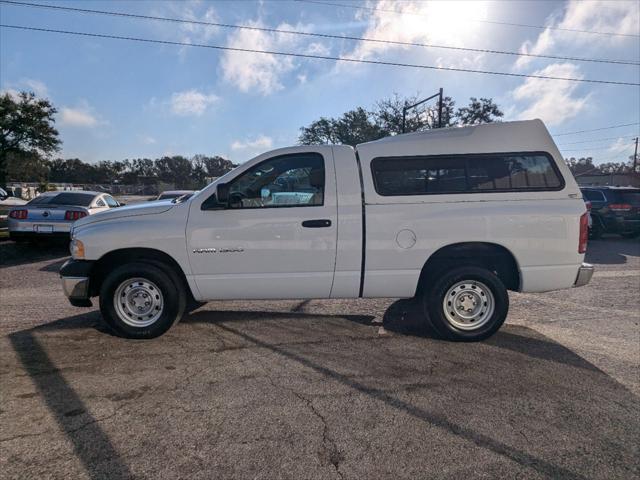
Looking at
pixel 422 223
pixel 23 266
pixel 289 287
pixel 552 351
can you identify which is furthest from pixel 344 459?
pixel 23 266

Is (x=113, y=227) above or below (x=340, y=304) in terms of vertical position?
above

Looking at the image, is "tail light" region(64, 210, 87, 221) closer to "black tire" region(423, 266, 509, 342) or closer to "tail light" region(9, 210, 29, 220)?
"tail light" region(9, 210, 29, 220)

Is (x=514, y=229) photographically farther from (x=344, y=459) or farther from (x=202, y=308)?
(x=202, y=308)

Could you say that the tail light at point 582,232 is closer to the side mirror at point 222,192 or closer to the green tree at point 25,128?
the side mirror at point 222,192

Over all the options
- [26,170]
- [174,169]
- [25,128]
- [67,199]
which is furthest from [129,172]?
[67,199]

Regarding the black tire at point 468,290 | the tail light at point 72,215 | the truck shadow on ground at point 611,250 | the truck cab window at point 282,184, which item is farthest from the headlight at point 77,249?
the truck shadow on ground at point 611,250

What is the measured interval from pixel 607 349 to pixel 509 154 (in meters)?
2.30

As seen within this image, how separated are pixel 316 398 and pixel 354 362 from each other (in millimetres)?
756

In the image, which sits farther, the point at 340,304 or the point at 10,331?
the point at 340,304

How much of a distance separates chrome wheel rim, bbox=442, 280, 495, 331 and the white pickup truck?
13mm

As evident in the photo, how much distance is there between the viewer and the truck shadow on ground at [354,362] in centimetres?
261

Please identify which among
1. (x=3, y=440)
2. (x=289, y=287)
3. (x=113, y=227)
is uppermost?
(x=113, y=227)

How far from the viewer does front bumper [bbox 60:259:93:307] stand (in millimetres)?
4270

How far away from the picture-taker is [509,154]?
4.30m
